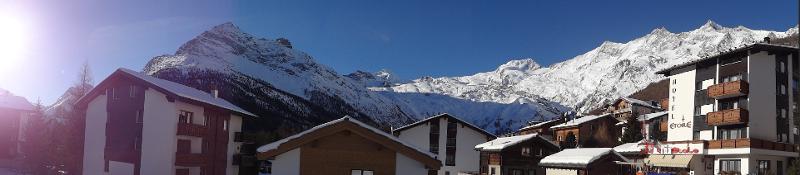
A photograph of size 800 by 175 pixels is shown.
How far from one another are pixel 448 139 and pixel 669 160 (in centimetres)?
2457

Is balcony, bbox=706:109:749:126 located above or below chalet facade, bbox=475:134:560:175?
above

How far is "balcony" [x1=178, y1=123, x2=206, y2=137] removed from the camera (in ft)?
157

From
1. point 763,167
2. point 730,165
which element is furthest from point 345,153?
point 763,167

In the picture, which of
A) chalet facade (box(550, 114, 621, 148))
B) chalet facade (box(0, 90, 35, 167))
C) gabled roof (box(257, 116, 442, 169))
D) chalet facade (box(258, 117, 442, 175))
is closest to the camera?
gabled roof (box(257, 116, 442, 169))

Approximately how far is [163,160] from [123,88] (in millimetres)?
6090

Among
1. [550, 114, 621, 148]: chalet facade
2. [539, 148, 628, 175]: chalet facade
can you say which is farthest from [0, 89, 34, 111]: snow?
[550, 114, 621, 148]: chalet facade

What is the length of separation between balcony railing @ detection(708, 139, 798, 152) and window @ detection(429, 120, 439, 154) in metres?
29.0

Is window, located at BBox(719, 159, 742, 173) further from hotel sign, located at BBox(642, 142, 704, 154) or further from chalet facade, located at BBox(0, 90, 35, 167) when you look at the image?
chalet facade, located at BBox(0, 90, 35, 167)

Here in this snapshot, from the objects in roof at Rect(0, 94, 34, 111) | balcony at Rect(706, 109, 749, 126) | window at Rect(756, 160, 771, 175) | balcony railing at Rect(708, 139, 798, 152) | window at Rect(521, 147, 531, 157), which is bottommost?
window at Rect(756, 160, 771, 175)

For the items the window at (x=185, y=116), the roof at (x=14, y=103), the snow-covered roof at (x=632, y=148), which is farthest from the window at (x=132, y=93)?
the snow-covered roof at (x=632, y=148)

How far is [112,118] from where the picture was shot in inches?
1927

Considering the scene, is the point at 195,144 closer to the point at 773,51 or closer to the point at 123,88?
the point at 123,88

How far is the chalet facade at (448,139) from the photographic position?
7344 centimetres

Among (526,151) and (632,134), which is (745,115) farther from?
(632,134)
